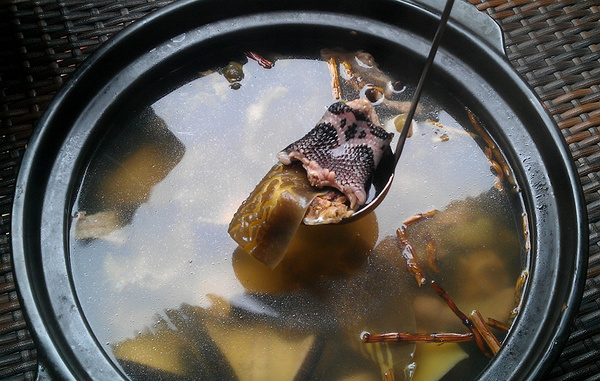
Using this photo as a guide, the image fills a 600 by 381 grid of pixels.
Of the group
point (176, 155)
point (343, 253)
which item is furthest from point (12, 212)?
point (343, 253)

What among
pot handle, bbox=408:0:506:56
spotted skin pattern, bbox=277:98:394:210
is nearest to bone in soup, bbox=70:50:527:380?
spotted skin pattern, bbox=277:98:394:210

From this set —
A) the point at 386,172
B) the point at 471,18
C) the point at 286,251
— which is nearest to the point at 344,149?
the point at 386,172

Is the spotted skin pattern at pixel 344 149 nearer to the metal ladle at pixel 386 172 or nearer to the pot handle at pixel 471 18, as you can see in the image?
the metal ladle at pixel 386 172

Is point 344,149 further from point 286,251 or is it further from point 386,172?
point 286,251

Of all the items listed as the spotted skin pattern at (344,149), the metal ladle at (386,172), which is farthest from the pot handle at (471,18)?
Answer: the spotted skin pattern at (344,149)

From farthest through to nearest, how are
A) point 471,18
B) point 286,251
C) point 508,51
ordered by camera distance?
point 508,51
point 471,18
point 286,251
